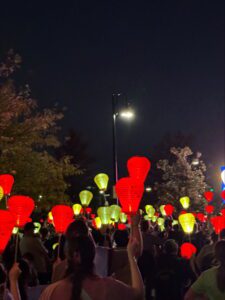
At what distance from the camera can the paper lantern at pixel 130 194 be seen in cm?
469

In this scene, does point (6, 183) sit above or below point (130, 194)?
above

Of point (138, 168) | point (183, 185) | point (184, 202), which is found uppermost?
point (183, 185)

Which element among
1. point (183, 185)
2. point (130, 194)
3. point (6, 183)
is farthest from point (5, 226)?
point (183, 185)

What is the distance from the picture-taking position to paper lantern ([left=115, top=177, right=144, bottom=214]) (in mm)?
4689

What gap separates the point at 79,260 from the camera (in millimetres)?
2932

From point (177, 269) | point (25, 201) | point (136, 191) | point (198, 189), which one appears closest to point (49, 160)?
point (25, 201)

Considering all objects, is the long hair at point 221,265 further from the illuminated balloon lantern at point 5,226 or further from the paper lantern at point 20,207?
the paper lantern at point 20,207

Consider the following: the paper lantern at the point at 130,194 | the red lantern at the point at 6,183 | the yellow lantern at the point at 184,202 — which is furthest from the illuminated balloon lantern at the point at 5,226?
the yellow lantern at the point at 184,202

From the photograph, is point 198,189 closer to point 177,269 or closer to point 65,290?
point 177,269

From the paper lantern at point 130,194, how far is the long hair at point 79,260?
1.41m

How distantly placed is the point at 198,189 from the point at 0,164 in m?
25.0

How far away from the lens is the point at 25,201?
25.1 feet

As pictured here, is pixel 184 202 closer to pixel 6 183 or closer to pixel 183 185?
pixel 6 183

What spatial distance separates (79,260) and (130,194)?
212 cm
